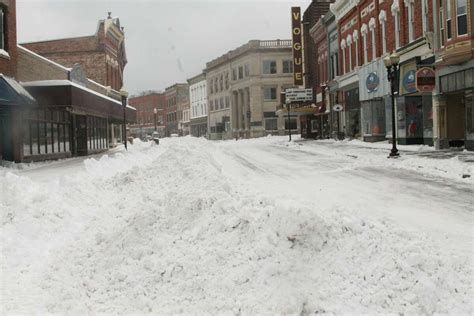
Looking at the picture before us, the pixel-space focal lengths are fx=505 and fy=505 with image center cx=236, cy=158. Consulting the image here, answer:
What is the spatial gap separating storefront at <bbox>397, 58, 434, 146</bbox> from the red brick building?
19.8 m

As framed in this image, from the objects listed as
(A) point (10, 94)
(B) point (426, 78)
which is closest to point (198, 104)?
(B) point (426, 78)

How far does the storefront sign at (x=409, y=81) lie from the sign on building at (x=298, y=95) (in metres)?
25.1

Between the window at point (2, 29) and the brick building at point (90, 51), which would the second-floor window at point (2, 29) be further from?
the brick building at point (90, 51)

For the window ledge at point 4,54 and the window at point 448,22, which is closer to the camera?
the window ledge at point 4,54

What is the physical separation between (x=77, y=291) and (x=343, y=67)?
40.5 metres

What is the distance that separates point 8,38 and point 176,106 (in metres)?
93.6

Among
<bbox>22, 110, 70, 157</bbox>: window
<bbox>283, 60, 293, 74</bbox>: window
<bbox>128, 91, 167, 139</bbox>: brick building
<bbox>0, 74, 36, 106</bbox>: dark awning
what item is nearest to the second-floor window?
<bbox>0, 74, 36, 106</bbox>: dark awning

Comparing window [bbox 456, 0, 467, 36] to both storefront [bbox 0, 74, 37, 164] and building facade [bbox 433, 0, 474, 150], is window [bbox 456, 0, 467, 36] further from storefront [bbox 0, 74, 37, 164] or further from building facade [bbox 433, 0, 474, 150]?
storefront [bbox 0, 74, 37, 164]

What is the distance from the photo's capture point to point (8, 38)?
2206 centimetres

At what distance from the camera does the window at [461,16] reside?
20844 millimetres

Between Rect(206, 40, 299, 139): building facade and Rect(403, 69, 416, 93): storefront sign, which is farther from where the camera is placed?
Rect(206, 40, 299, 139): building facade

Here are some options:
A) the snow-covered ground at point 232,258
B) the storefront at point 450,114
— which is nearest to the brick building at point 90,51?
the storefront at point 450,114

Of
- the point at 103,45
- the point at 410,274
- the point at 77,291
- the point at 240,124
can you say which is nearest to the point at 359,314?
the point at 410,274

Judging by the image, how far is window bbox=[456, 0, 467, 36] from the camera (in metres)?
20.8
